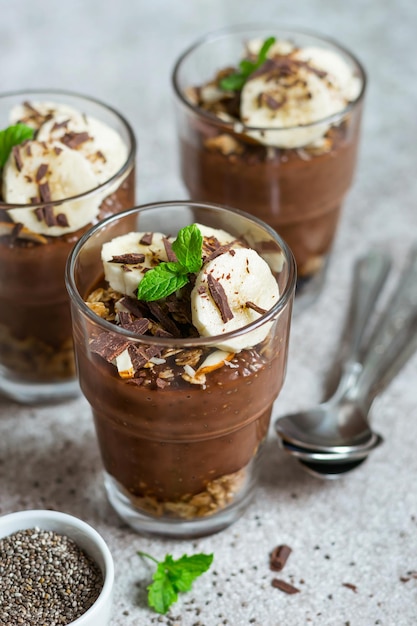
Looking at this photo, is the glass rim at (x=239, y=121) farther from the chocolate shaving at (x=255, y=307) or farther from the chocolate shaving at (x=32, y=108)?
the chocolate shaving at (x=255, y=307)

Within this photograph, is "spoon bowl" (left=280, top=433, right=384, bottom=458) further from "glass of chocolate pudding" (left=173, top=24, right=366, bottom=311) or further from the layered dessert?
"glass of chocolate pudding" (left=173, top=24, right=366, bottom=311)

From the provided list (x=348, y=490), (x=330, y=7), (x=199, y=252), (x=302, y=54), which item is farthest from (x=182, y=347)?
(x=330, y=7)

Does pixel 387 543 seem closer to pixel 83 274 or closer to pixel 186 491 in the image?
pixel 186 491

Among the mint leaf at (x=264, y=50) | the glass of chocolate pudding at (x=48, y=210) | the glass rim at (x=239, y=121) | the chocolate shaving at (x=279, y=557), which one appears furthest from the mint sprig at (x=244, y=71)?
the chocolate shaving at (x=279, y=557)

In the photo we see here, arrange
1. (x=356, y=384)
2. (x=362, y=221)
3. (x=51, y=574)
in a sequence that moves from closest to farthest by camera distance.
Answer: (x=51, y=574)
(x=356, y=384)
(x=362, y=221)

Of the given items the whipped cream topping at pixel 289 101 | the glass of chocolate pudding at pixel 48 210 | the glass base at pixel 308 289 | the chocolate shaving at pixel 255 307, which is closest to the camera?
the chocolate shaving at pixel 255 307

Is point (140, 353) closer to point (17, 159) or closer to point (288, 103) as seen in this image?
point (17, 159)
